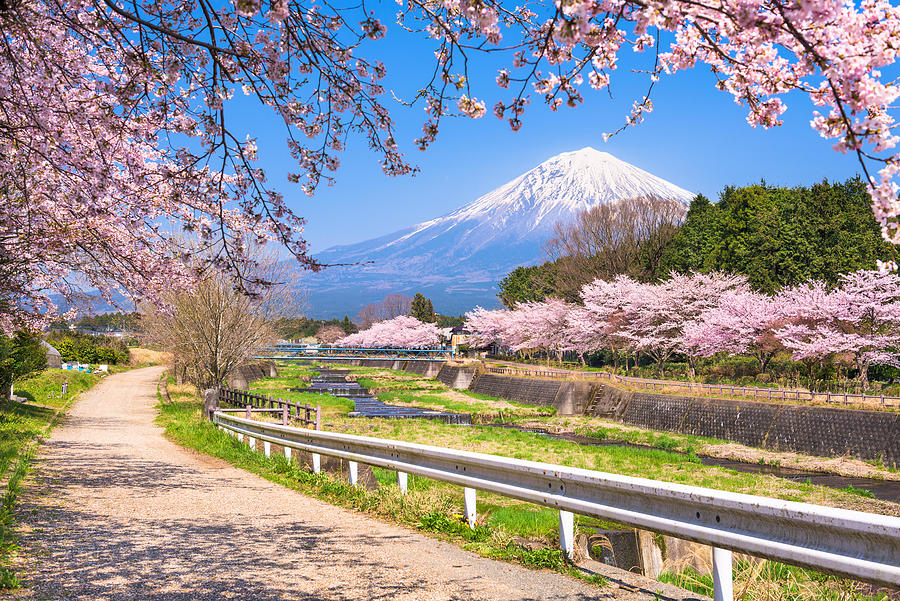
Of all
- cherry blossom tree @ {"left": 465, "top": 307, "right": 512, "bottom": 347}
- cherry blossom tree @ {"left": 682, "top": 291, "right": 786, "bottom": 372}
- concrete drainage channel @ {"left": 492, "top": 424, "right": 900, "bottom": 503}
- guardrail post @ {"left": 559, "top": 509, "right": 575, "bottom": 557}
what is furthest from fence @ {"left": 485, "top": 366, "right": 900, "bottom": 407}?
cherry blossom tree @ {"left": 465, "top": 307, "right": 512, "bottom": 347}

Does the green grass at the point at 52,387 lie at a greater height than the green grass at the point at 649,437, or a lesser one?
greater

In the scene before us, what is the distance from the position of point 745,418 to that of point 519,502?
22.7 metres

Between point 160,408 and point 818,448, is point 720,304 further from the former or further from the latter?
point 160,408

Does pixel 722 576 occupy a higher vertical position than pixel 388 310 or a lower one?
lower

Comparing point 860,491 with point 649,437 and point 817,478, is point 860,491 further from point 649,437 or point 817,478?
point 649,437

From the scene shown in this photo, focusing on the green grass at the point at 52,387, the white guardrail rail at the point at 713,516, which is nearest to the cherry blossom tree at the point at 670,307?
the green grass at the point at 52,387

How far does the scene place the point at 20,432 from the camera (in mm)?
18625

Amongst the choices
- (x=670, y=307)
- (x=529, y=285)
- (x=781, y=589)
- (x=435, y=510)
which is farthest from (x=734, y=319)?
(x=529, y=285)

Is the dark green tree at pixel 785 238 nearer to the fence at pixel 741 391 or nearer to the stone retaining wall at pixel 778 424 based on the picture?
the fence at pixel 741 391

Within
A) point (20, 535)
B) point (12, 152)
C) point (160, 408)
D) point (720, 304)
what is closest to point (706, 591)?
point (20, 535)

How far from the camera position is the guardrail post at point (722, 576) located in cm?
434

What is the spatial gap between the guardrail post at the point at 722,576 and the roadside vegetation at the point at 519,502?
0.51 meters

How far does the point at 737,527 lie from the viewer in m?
4.38

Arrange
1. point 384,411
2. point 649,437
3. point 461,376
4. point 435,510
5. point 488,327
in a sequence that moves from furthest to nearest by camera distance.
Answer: point 488,327
point 461,376
point 384,411
point 649,437
point 435,510
